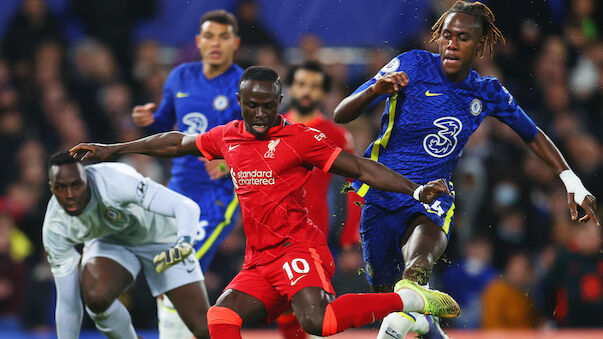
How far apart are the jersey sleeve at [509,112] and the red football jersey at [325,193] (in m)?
1.93

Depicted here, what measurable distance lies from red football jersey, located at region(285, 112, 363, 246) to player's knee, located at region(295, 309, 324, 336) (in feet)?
7.91

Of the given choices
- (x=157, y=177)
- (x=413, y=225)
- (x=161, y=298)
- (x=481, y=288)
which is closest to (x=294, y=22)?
(x=157, y=177)

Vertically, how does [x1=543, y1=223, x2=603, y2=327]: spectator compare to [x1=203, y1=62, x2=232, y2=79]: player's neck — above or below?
below

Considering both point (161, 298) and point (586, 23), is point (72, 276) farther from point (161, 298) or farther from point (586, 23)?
point (586, 23)

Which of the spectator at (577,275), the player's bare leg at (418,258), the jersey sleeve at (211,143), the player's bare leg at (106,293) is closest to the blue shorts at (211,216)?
the player's bare leg at (106,293)

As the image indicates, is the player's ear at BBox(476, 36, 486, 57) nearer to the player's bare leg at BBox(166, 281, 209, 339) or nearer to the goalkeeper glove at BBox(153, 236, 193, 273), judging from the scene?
the goalkeeper glove at BBox(153, 236, 193, 273)

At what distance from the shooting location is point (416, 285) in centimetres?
552

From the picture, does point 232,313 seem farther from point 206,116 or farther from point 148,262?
point 206,116

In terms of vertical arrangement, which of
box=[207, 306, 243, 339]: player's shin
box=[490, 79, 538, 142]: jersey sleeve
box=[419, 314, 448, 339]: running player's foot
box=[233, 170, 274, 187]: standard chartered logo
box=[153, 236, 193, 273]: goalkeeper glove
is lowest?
box=[419, 314, 448, 339]: running player's foot

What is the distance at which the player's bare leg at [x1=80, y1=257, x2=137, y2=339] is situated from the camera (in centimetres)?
637

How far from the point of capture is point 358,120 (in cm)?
1008

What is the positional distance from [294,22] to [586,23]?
3394 millimetres

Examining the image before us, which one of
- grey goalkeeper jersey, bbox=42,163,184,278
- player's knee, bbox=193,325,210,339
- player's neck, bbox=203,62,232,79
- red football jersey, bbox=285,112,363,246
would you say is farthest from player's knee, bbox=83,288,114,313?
player's neck, bbox=203,62,232,79

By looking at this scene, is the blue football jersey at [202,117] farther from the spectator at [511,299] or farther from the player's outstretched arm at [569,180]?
the spectator at [511,299]
